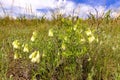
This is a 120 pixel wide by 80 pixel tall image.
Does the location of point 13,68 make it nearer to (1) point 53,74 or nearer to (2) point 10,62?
(2) point 10,62

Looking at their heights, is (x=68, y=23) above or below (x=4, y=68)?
above

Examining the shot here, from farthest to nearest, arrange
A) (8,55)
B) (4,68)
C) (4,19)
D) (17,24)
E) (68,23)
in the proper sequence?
(4,19) → (17,24) → (8,55) → (4,68) → (68,23)

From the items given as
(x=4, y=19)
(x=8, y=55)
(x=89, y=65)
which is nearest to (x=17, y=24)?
(x=4, y=19)

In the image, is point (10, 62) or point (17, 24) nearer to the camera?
point (10, 62)

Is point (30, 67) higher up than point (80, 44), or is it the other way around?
point (80, 44)

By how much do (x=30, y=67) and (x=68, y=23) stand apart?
0.75 m

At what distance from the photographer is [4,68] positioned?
502 cm

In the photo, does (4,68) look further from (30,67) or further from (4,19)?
(4,19)

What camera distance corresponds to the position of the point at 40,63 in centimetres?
464

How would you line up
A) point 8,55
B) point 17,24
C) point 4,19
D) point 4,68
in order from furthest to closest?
point 4,19 < point 17,24 < point 8,55 < point 4,68

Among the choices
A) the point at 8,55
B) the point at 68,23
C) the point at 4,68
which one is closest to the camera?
the point at 68,23

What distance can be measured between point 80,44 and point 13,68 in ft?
3.39

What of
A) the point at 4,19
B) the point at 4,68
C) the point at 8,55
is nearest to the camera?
the point at 4,68

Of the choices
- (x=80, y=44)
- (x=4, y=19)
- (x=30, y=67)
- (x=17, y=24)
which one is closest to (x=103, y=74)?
(x=80, y=44)
